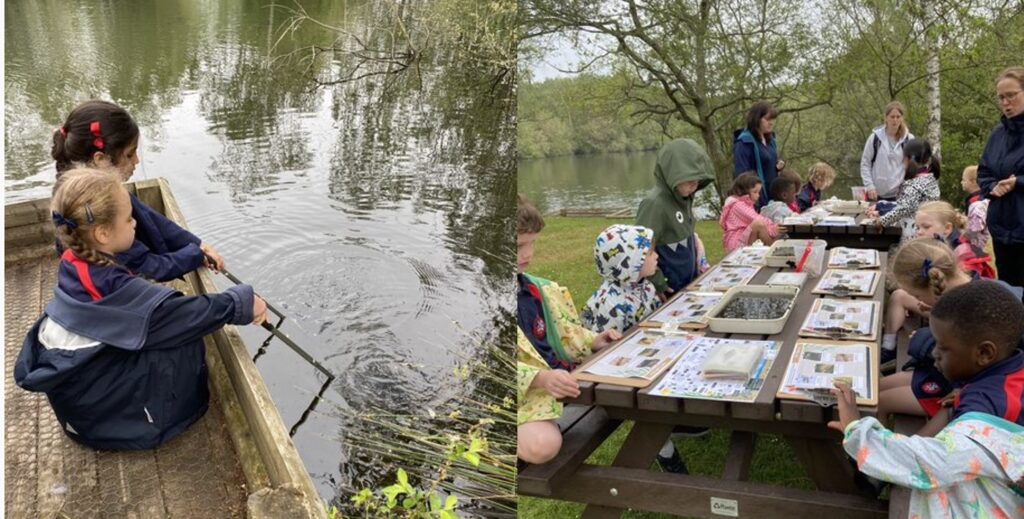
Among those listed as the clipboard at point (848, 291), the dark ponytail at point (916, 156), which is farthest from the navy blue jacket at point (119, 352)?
the dark ponytail at point (916, 156)

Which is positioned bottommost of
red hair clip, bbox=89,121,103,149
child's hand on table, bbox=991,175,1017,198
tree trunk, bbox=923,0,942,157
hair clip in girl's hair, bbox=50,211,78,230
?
hair clip in girl's hair, bbox=50,211,78,230

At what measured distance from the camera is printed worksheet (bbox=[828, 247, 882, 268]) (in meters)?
3.50

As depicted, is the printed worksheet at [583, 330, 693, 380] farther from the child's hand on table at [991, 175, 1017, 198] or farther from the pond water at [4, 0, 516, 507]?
Answer: the child's hand on table at [991, 175, 1017, 198]

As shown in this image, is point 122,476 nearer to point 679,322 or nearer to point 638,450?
point 638,450

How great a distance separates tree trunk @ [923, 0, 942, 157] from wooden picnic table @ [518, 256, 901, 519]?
4.99m

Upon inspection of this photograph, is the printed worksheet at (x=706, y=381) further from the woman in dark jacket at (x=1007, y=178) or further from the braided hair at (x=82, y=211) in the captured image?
the woman in dark jacket at (x=1007, y=178)

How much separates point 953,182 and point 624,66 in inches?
231

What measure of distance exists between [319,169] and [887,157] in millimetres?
5083

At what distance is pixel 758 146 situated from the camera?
4.90 m

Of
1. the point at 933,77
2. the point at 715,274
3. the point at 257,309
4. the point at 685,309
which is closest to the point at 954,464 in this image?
the point at 685,309

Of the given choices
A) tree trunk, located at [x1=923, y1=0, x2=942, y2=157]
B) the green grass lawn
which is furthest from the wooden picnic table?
tree trunk, located at [x1=923, y1=0, x2=942, y2=157]

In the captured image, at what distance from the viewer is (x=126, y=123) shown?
2.80m

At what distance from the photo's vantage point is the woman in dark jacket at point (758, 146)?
4703 millimetres

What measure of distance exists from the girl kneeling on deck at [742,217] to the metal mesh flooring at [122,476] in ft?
10.2
